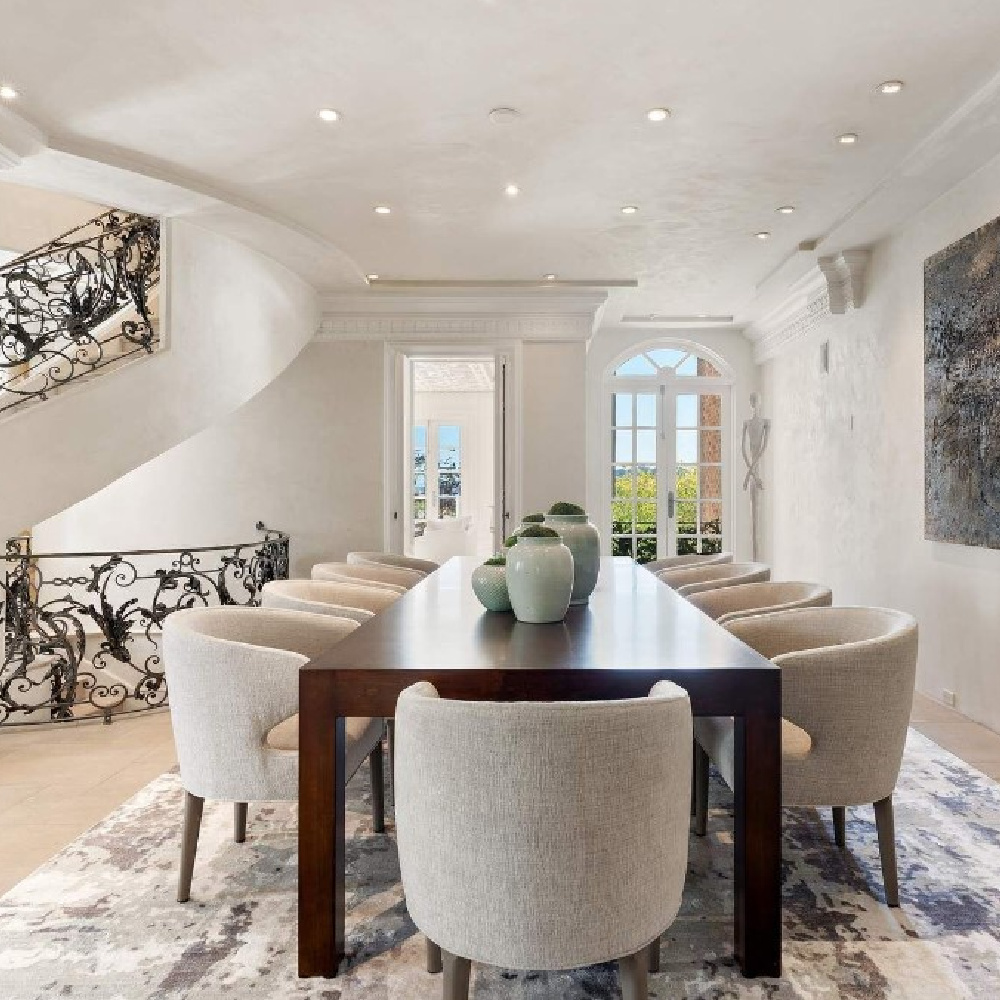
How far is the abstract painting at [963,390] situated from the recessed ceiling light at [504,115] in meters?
2.27

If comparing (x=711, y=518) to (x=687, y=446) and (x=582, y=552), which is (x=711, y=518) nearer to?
(x=687, y=446)

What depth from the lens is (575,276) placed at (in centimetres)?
619

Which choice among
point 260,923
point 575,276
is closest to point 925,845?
point 260,923

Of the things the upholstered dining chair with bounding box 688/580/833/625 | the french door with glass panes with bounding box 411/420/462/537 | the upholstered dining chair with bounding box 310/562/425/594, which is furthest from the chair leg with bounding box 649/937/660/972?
the french door with glass panes with bounding box 411/420/462/537

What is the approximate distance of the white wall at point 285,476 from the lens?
264 inches

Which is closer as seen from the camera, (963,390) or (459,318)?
(963,390)

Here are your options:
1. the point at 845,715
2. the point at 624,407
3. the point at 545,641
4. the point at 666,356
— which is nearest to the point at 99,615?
the point at 545,641

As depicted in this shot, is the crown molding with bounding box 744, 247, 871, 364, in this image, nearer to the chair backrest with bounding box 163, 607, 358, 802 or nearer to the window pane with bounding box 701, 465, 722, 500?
the window pane with bounding box 701, 465, 722, 500

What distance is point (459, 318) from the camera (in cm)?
668

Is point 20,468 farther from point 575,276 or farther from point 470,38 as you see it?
point 575,276

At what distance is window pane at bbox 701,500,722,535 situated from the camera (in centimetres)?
841

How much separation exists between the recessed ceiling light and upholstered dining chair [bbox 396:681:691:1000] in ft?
9.33

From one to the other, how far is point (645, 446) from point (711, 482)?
80 cm

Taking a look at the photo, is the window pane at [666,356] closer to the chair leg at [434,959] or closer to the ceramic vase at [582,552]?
the ceramic vase at [582,552]
